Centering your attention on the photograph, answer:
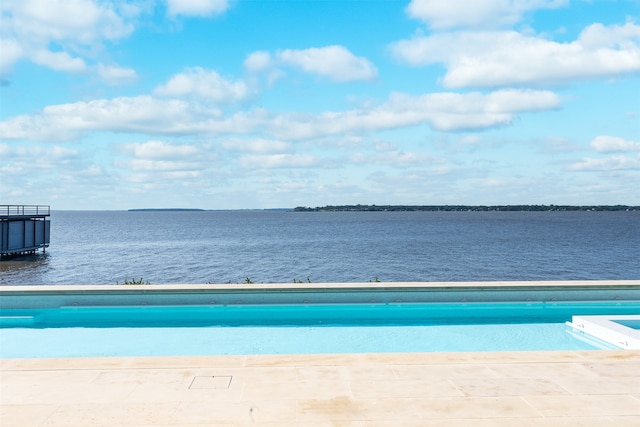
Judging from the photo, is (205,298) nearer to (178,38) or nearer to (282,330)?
(282,330)

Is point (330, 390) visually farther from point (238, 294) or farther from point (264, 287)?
point (238, 294)

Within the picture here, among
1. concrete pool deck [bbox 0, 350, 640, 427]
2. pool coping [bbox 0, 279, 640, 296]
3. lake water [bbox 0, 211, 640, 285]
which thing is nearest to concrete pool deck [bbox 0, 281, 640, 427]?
concrete pool deck [bbox 0, 350, 640, 427]

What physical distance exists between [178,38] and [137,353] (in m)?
15.3

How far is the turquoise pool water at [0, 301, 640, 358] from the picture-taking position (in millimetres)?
8523

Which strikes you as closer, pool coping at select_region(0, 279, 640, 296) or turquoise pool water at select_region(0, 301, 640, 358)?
turquoise pool water at select_region(0, 301, 640, 358)

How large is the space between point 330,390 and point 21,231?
4360 cm

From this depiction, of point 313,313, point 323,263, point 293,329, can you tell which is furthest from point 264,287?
point 323,263

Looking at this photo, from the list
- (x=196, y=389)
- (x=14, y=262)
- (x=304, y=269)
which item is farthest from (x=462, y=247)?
(x=196, y=389)

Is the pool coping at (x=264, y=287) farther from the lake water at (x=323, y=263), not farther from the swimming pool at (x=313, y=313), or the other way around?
the lake water at (x=323, y=263)

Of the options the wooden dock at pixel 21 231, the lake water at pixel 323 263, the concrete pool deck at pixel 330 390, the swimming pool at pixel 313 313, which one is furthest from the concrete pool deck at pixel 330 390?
the wooden dock at pixel 21 231

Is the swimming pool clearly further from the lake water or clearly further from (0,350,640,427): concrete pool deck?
the lake water

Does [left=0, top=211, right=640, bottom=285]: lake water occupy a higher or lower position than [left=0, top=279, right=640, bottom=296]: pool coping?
lower

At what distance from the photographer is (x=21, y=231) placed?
42.3 m

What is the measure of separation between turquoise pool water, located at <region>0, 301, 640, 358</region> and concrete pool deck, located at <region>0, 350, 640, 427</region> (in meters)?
1.72
